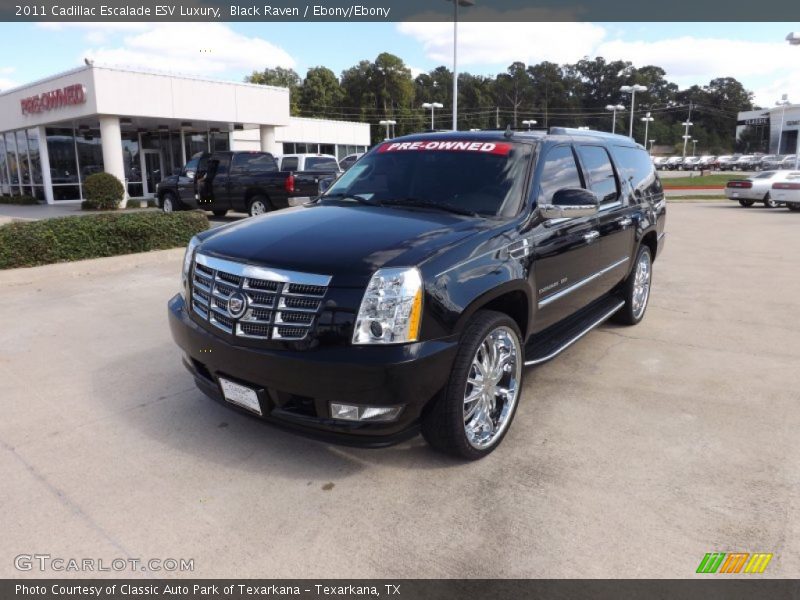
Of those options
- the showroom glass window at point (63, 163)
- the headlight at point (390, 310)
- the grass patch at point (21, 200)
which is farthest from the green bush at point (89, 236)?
the grass patch at point (21, 200)

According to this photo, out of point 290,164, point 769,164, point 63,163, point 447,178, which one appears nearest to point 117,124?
point 63,163

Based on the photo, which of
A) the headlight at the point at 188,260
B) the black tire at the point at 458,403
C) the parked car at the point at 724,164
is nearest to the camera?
the black tire at the point at 458,403

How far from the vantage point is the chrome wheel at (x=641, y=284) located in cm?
631

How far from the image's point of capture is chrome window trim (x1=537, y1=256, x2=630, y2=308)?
416 centimetres

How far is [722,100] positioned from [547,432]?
519 ft

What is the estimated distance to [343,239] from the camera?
3.34 m

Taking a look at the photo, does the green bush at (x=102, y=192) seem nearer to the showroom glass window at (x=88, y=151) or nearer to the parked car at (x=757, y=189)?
the showroom glass window at (x=88, y=151)

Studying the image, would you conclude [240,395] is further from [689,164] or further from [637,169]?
[689,164]

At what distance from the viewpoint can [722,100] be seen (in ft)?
446

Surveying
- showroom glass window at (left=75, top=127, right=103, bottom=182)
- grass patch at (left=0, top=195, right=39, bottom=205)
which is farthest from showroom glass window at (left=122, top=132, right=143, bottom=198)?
grass patch at (left=0, top=195, right=39, bottom=205)

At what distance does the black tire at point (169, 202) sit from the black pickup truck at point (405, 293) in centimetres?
1469
